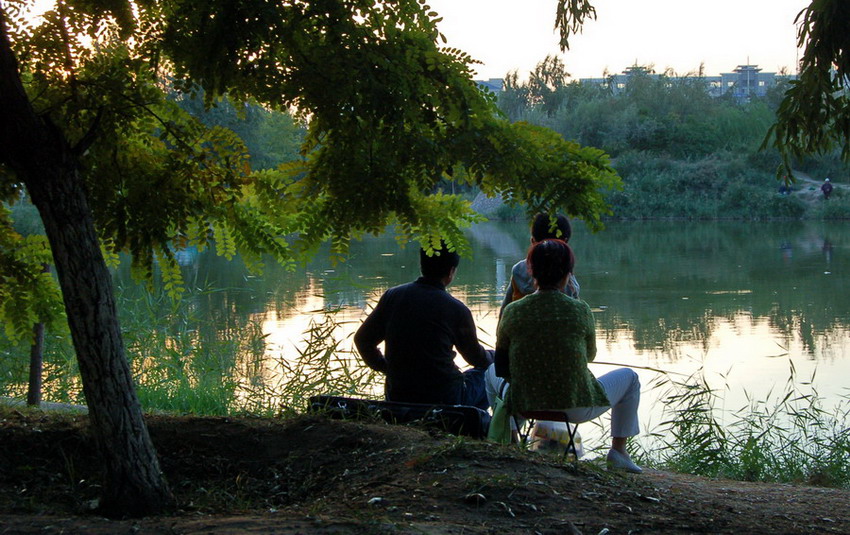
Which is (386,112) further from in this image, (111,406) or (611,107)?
(611,107)

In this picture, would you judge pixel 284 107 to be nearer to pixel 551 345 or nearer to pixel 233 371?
pixel 551 345

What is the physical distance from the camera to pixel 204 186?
3631 millimetres

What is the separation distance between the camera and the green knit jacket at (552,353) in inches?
167

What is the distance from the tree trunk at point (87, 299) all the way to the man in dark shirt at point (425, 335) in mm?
1647

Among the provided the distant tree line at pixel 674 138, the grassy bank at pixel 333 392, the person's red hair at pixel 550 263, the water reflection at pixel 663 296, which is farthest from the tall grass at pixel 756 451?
the distant tree line at pixel 674 138

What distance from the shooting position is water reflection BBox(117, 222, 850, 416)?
10.4 meters

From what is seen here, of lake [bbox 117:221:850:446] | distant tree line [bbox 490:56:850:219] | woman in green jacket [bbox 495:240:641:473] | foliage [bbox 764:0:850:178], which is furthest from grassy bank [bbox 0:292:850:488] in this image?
distant tree line [bbox 490:56:850:219]

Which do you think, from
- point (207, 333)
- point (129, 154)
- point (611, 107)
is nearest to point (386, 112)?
point (129, 154)

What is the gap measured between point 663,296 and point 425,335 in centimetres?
1157

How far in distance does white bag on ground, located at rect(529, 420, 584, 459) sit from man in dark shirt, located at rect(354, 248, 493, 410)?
1.91 feet

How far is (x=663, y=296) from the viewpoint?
1559 cm

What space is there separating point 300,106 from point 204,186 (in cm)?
60

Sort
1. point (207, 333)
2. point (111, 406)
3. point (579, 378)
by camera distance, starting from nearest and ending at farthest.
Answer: point (111, 406)
point (579, 378)
point (207, 333)

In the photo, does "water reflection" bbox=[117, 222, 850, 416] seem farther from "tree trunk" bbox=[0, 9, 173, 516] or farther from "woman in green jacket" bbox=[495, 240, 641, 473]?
"tree trunk" bbox=[0, 9, 173, 516]
